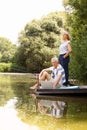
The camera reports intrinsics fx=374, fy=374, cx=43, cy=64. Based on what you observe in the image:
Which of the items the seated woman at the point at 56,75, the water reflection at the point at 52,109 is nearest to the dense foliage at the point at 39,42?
the seated woman at the point at 56,75

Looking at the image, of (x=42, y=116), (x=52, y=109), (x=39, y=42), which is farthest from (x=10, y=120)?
(x=39, y=42)

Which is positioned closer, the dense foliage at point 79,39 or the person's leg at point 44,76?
the person's leg at point 44,76

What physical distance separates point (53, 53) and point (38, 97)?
29319 mm

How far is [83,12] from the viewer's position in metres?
19.2

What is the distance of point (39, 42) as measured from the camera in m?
42.0

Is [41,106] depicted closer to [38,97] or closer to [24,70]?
[38,97]

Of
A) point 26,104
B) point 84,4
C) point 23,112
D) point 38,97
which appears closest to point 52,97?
point 38,97

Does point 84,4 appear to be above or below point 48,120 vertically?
above

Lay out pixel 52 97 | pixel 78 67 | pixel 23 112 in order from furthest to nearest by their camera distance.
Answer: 1. pixel 78 67
2. pixel 52 97
3. pixel 23 112

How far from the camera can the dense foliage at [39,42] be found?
1622 inches

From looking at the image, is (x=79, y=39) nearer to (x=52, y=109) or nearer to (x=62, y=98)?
(x=62, y=98)

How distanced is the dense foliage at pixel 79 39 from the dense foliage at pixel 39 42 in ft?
64.0

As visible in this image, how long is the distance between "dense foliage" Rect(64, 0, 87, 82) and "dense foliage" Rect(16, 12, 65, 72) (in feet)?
64.0

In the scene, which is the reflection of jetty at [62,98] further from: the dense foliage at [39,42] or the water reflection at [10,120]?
the dense foliage at [39,42]
